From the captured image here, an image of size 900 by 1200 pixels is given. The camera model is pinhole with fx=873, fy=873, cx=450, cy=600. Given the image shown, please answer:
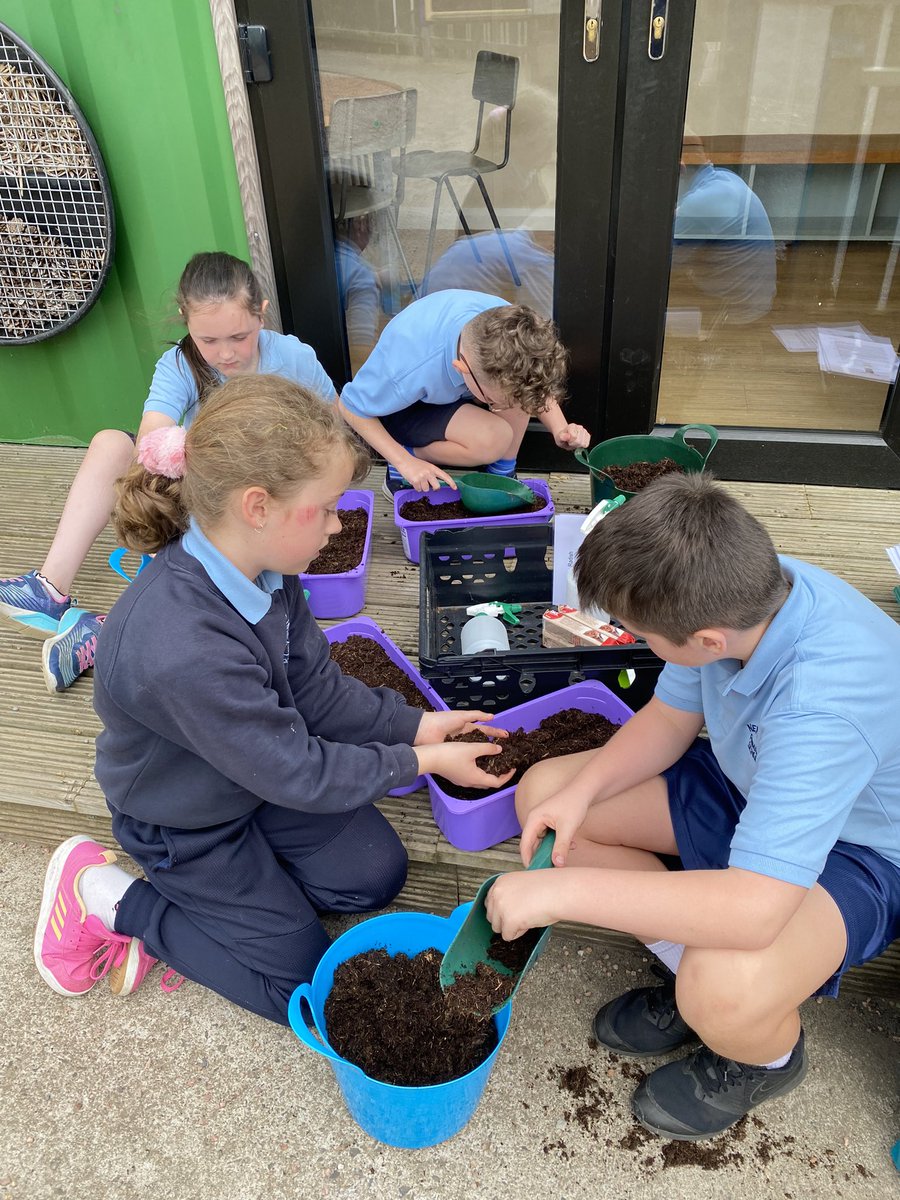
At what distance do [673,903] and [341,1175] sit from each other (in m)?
0.67

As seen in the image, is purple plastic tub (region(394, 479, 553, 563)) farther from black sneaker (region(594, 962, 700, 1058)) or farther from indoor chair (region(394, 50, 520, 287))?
black sneaker (region(594, 962, 700, 1058))

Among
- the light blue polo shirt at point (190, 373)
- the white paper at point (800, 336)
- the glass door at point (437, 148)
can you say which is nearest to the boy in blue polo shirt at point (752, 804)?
the light blue polo shirt at point (190, 373)

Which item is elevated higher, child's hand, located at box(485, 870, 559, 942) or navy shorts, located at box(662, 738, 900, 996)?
child's hand, located at box(485, 870, 559, 942)

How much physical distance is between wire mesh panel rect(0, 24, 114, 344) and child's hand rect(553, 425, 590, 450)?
5.05 feet

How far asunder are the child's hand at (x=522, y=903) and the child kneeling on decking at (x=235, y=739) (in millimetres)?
317

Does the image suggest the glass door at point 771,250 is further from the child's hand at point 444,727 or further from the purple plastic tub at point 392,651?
the child's hand at point 444,727

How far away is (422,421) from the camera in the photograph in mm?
2639

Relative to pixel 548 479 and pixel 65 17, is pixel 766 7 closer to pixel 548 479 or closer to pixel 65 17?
pixel 548 479

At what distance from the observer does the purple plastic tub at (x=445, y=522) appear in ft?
7.56

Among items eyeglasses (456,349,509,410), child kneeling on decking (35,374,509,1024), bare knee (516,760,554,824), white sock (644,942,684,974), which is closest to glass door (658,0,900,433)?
eyeglasses (456,349,509,410)

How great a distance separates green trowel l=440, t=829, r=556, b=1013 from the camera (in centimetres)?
126

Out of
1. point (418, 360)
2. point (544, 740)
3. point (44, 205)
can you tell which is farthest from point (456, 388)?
point (44, 205)

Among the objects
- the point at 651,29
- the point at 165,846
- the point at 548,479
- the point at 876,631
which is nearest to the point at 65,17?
the point at 651,29

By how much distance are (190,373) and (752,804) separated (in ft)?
6.10
